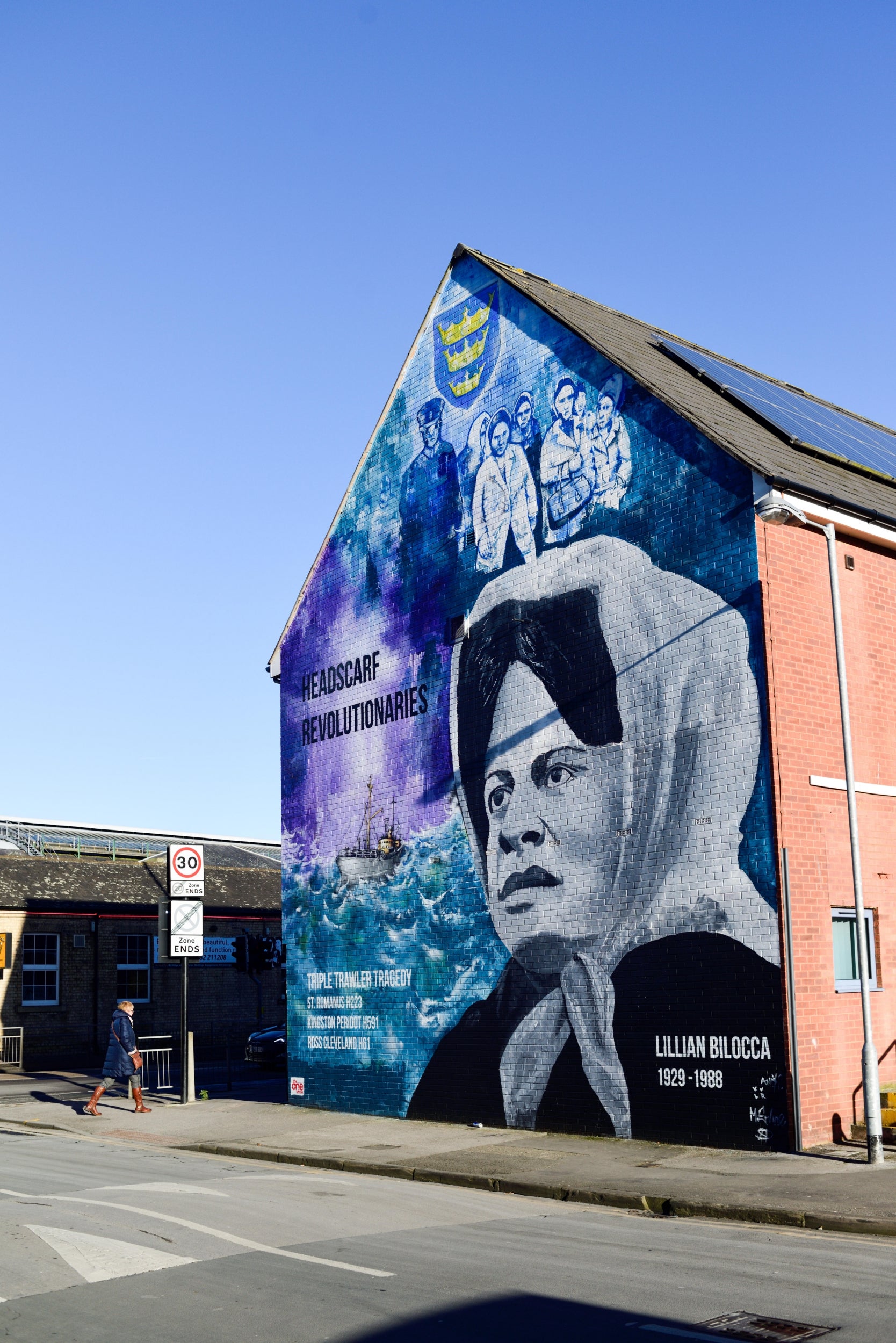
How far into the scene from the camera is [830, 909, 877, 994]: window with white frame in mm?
15156

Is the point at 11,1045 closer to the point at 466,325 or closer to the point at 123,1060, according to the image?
the point at 123,1060

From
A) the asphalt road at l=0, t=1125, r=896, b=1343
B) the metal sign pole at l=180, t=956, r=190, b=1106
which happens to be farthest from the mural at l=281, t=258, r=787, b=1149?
the asphalt road at l=0, t=1125, r=896, b=1343

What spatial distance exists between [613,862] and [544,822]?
1428mm

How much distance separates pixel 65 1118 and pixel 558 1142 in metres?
9.67

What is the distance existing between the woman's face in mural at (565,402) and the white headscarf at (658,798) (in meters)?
2.02

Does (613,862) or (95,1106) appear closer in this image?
(613,862)

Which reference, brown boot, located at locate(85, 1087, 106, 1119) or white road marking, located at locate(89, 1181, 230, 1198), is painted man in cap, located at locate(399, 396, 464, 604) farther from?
brown boot, located at locate(85, 1087, 106, 1119)

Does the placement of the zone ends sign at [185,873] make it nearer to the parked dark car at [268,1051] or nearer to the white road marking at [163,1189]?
the parked dark car at [268,1051]

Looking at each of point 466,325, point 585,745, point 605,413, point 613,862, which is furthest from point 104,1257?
point 466,325

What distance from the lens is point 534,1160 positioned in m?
14.7

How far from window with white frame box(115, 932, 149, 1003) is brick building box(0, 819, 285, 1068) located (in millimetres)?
40

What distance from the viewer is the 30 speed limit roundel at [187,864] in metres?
23.6

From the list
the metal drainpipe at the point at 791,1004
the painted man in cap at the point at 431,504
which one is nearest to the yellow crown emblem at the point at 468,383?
the painted man in cap at the point at 431,504

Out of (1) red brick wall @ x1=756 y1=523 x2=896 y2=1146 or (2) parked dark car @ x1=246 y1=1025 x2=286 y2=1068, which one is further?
(2) parked dark car @ x1=246 y1=1025 x2=286 y2=1068
